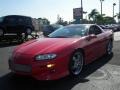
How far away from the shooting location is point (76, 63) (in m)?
6.62

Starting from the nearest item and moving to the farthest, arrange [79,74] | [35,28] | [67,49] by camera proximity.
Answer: [67,49] < [79,74] < [35,28]

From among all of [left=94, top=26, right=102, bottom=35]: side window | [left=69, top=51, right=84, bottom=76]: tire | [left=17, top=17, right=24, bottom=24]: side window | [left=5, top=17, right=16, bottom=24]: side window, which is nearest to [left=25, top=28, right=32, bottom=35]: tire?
[left=17, top=17, right=24, bottom=24]: side window

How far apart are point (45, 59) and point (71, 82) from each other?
0.87m

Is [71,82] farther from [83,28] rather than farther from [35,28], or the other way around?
[35,28]

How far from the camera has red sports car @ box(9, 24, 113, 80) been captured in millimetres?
5613

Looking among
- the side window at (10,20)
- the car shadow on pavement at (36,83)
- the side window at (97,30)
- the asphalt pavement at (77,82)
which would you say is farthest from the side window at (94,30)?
the side window at (10,20)

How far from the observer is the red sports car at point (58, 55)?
221 inches

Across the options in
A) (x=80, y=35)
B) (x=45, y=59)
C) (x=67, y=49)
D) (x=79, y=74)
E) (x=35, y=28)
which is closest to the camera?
(x=45, y=59)

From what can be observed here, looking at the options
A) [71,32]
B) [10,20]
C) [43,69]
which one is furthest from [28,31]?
[43,69]

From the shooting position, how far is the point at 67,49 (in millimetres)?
6102

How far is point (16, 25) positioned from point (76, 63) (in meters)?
13.1

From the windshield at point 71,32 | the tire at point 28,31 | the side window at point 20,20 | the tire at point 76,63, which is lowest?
the tire at point 28,31

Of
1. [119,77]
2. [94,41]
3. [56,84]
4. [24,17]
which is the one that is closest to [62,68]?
[56,84]

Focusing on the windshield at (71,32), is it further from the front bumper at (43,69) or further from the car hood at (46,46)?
the front bumper at (43,69)
